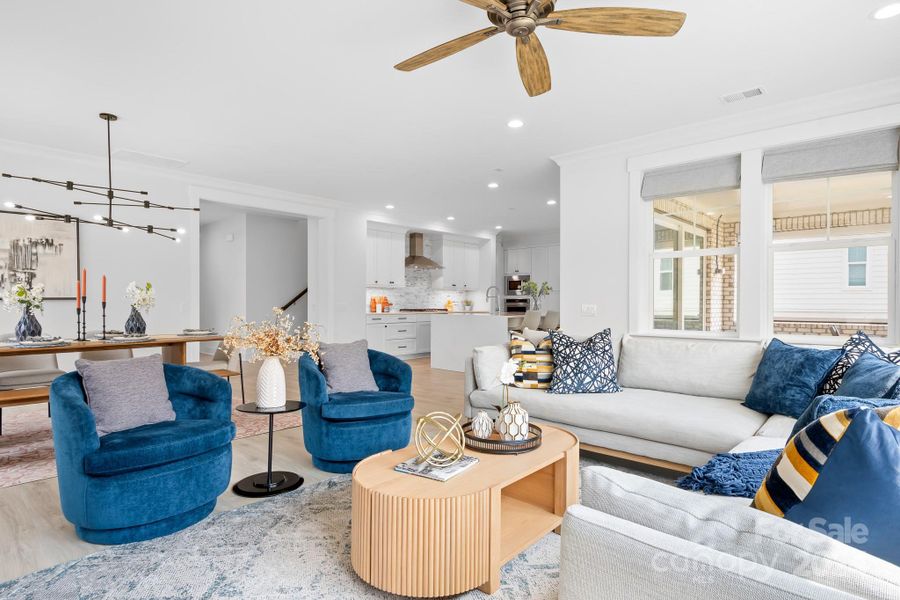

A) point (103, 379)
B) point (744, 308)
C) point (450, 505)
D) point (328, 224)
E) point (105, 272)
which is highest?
point (328, 224)

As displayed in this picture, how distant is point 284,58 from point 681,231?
11.6 ft

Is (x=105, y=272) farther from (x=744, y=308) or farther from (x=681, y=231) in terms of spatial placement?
(x=744, y=308)

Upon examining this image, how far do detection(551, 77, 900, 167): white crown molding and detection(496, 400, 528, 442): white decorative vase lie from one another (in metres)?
3.20

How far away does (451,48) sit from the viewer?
2.24m

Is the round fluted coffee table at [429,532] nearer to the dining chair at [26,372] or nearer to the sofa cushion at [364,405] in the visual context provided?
the sofa cushion at [364,405]

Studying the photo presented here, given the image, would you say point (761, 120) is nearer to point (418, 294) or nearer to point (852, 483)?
point (852, 483)

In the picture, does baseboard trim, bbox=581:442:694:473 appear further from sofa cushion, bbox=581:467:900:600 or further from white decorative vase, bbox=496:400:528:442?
sofa cushion, bbox=581:467:900:600

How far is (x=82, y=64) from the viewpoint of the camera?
→ 3062mm

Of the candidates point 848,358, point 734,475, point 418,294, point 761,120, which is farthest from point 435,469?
point 418,294

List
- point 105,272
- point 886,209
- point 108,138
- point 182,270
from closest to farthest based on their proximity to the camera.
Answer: point 886,209 → point 108,138 → point 105,272 → point 182,270

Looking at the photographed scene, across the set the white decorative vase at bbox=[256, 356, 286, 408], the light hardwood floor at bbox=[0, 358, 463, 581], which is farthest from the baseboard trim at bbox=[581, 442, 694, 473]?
the white decorative vase at bbox=[256, 356, 286, 408]

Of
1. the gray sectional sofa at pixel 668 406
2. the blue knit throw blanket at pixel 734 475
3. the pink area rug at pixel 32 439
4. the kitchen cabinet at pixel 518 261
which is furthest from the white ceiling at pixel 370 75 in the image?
the kitchen cabinet at pixel 518 261

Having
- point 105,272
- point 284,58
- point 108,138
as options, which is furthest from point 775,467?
point 105,272

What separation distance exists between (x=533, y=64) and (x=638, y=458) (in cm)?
229
